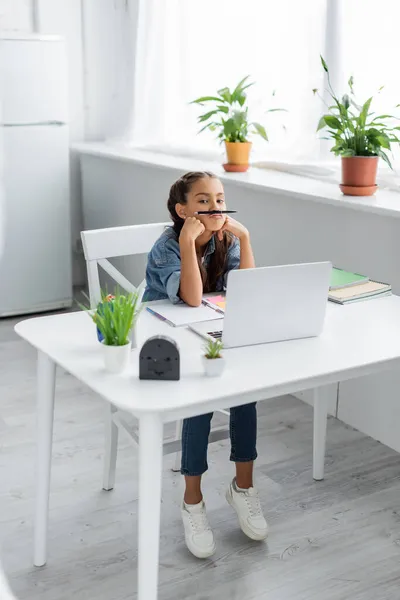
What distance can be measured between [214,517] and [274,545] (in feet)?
0.71

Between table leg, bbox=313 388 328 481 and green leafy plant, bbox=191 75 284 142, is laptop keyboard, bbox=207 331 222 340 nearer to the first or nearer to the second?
table leg, bbox=313 388 328 481

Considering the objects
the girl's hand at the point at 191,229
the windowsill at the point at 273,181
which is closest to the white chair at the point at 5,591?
the girl's hand at the point at 191,229

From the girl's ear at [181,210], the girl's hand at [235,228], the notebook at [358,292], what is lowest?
the notebook at [358,292]

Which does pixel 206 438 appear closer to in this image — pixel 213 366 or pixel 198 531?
pixel 198 531

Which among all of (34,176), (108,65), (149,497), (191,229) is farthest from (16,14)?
(149,497)

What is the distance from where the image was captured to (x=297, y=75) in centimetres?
347

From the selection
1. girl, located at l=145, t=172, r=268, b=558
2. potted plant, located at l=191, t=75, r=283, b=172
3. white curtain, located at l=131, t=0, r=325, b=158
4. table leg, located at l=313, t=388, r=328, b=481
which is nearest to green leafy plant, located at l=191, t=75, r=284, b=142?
potted plant, located at l=191, t=75, r=283, b=172

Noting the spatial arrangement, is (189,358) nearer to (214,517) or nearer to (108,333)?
(108,333)

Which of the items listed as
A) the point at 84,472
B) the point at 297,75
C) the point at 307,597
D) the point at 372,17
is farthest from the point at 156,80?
the point at 307,597

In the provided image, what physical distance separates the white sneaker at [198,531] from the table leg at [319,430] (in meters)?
0.53

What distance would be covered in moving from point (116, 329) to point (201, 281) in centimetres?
51

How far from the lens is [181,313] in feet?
6.75

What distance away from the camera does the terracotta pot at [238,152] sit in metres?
3.46

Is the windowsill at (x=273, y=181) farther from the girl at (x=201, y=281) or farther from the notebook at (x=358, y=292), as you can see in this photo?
the girl at (x=201, y=281)
